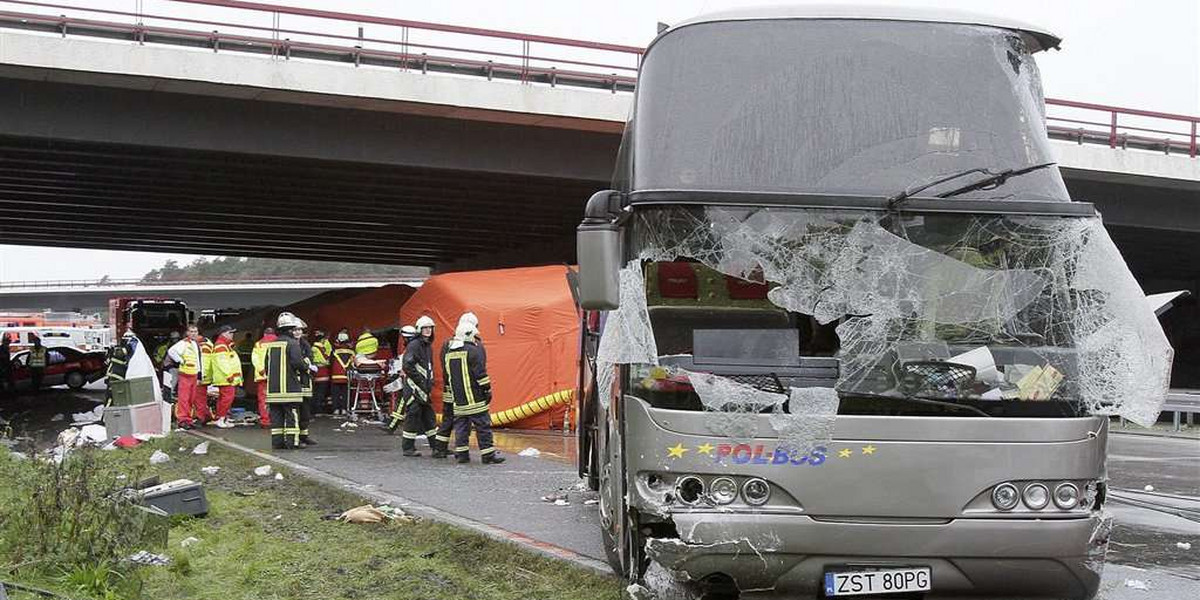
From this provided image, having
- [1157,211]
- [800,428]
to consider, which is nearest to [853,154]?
[800,428]

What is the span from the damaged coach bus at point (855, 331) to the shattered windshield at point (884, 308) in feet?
0.03

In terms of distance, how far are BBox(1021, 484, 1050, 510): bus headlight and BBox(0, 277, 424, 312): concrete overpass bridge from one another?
210ft

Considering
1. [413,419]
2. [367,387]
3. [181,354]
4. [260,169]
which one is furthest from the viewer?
[260,169]

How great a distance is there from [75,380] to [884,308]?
34.4m

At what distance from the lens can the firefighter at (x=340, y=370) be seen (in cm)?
2316

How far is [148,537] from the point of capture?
26.0 ft

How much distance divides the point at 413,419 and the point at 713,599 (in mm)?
9367

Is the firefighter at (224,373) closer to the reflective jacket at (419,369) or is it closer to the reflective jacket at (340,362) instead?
the reflective jacket at (340,362)

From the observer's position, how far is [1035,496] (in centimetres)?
524

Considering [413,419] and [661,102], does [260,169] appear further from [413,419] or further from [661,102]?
[661,102]

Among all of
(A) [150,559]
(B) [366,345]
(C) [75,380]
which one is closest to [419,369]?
(A) [150,559]

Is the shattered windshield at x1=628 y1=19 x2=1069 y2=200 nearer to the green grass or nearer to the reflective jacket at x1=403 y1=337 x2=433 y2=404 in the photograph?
the green grass

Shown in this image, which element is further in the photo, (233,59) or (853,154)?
(233,59)

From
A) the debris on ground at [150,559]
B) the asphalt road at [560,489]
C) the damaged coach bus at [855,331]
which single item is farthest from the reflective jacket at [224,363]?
the damaged coach bus at [855,331]
